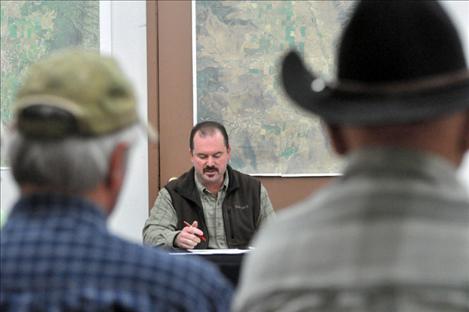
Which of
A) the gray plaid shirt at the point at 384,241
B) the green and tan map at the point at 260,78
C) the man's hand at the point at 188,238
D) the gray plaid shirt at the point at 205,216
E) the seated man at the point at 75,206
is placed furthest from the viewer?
the green and tan map at the point at 260,78

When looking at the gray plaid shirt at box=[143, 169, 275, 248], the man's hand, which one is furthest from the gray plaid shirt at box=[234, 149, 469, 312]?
the gray plaid shirt at box=[143, 169, 275, 248]

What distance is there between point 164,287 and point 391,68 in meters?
→ 0.51

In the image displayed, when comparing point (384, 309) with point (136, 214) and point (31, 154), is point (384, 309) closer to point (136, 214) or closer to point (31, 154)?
point (31, 154)

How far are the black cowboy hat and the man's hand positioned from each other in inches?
105

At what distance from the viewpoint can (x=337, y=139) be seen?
1462 mm

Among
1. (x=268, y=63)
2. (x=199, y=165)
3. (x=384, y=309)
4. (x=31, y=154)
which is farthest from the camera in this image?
(x=268, y=63)

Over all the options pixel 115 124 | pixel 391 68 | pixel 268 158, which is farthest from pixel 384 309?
pixel 268 158

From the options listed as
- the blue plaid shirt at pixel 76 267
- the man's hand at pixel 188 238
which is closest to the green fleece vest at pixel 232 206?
the man's hand at pixel 188 238

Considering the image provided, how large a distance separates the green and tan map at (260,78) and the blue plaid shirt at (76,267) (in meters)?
4.30

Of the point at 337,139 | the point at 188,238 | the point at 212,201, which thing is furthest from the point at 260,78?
the point at 337,139

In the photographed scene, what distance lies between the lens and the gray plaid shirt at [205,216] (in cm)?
448

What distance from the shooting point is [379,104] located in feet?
4.52

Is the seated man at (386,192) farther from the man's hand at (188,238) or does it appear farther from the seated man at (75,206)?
the man's hand at (188,238)

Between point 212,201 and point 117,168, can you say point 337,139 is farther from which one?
point 212,201
